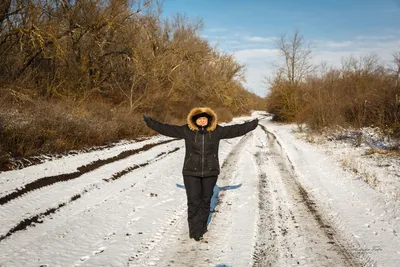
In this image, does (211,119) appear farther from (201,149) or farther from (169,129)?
(169,129)

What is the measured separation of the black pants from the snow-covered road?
246 millimetres

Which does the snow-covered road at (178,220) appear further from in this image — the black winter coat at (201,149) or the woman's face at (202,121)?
the woman's face at (202,121)

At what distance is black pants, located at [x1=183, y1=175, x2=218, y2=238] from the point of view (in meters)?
4.34

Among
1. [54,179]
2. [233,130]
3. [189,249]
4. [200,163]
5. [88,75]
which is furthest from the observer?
[88,75]

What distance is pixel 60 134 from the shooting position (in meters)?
10.9

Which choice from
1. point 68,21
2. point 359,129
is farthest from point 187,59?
point 359,129

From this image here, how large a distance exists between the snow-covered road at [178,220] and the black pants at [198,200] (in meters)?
0.25

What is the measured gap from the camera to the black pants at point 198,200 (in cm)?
434

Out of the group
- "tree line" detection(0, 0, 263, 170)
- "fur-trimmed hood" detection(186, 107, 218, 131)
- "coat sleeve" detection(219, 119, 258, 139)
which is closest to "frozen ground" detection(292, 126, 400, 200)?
"coat sleeve" detection(219, 119, 258, 139)

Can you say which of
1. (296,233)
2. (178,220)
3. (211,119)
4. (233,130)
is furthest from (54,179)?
(296,233)

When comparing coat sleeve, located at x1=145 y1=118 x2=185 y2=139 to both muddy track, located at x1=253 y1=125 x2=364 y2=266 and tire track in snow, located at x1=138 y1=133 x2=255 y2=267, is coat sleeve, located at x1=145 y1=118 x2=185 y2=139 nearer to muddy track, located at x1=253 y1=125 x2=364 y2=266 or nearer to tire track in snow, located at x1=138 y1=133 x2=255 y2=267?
tire track in snow, located at x1=138 y1=133 x2=255 y2=267

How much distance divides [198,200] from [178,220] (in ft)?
2.97

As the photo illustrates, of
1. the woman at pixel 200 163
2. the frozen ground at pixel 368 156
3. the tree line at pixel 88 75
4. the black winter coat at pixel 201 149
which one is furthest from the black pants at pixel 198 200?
the tree line at pixel 88 75

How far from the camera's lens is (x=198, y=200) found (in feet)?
14.5
